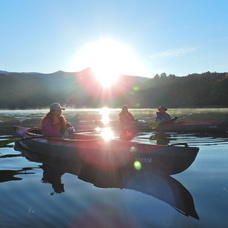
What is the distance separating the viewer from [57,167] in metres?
9.05

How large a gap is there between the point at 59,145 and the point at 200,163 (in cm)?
468

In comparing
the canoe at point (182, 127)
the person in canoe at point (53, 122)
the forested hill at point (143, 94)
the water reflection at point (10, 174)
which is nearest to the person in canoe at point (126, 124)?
the canoe at point (182, 127)

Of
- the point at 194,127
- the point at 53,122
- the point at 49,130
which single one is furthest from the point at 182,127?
the point at 49,130

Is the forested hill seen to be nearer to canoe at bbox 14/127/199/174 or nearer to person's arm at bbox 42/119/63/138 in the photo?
person's arm at bbox 42/119/63/138

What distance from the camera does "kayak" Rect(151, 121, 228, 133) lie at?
17.9m

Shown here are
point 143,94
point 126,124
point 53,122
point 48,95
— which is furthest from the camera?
point 48,95

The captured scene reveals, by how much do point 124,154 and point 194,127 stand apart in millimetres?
11462

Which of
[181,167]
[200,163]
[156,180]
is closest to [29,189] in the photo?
[156,180]

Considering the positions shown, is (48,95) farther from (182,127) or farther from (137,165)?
(137,165)

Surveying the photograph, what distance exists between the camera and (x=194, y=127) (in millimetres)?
18266

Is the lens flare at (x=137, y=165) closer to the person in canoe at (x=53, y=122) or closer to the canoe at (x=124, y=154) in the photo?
the canoe at (x=124, y=154)

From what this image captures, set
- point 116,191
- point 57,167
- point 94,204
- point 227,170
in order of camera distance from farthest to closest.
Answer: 1. point 57,167
2. point 227,170
3. point 116,191
4. point 94,204

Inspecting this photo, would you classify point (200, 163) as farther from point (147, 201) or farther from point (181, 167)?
point (147, 201)

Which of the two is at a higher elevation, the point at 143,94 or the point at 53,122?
the point at 53,122
